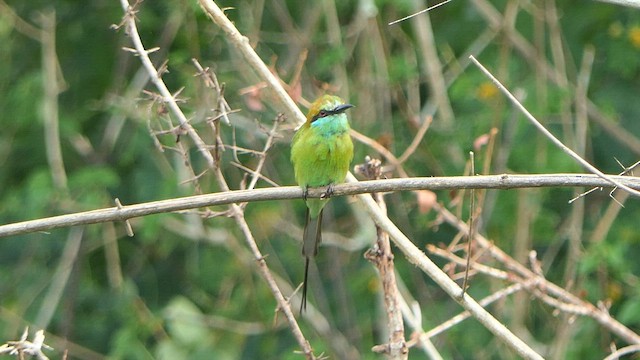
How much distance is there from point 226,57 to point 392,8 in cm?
98

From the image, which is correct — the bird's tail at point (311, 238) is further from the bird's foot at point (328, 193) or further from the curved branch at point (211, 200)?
the curved branch at point (211, 200)

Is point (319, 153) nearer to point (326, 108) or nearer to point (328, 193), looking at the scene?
point (326, 108)

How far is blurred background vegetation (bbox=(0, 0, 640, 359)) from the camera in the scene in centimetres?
540

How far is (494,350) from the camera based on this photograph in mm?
5641

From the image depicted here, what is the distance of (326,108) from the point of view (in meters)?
3.81

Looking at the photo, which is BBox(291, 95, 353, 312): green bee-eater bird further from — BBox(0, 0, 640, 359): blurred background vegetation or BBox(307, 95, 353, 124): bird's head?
BBox(0, 0, 640, 359): blurred background vegetation

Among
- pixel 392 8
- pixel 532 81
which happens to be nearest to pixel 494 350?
pixel 532 81

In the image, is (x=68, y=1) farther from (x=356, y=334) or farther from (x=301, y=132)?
(x=301, y=132)

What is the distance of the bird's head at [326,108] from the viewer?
3803 millimetres

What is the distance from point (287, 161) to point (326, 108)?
216cm

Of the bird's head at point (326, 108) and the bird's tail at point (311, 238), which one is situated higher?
the bird's head at point (326, 108)

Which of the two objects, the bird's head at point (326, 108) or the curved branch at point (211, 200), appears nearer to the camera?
the curved branch at point (211, 200)

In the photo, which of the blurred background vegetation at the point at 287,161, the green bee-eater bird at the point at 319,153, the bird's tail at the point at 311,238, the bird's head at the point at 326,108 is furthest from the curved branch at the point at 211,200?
the blurred background vegetation at the point at 287,161

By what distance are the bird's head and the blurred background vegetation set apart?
1.32 meters
